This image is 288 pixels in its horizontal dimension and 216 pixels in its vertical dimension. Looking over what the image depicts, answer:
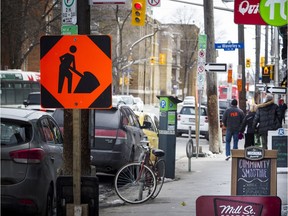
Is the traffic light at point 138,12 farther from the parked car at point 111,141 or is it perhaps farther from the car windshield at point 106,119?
the car windshield at point 106,119

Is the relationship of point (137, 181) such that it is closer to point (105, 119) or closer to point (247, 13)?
point (105, 119)

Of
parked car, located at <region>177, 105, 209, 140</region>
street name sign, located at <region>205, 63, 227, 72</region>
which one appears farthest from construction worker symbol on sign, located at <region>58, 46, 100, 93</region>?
parked car, located at <region>177, 105, 209, 140</region>

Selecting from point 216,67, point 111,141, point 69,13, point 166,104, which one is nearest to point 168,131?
point 166,104

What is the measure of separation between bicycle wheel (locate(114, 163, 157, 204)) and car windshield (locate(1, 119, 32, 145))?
2.72m

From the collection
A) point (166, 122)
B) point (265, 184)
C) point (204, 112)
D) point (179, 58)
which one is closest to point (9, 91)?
point (204, 112)

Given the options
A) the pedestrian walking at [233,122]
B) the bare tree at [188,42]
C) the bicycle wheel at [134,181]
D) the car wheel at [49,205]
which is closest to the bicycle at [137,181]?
the bicycle wheel at [134,181]

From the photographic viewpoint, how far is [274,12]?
8.82 meters

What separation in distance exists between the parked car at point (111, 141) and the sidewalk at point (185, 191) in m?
0.89

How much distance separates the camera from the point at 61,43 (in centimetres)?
691

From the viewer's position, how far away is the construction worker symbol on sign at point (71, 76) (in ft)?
22.3

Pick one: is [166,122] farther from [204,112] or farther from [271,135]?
[204,112]

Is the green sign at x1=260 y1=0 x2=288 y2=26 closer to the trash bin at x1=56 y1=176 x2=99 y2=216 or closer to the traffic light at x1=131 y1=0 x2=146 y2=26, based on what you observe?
the trash bin at x1=56 y1=176 x2=99 y2=216

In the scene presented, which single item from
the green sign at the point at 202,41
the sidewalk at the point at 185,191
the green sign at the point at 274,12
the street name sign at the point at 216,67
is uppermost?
the green sign at the point at 202,41

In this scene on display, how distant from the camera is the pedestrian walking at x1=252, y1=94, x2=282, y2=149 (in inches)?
645
